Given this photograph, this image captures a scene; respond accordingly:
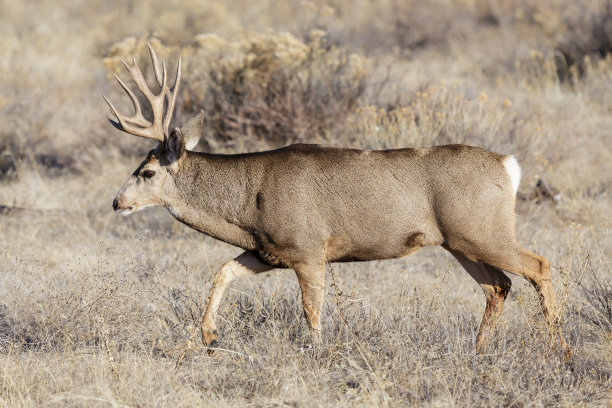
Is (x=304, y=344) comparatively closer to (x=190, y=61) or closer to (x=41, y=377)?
(x=41, y=377)

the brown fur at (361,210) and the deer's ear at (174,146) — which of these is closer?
the brown fur at (361,210)

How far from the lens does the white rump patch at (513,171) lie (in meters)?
5.90

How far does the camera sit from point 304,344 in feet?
18.7

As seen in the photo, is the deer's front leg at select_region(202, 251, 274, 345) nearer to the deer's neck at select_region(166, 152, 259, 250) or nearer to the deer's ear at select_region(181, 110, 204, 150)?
the deer's neck at select_region(166, 152, 259, 250)

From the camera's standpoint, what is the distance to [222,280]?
620cm

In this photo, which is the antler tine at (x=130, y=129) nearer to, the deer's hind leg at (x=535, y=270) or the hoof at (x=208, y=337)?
the hoof at (x=208, y=337)

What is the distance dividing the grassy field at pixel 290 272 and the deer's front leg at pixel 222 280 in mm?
114

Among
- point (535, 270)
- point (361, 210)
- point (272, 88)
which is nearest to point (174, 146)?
point (361, 210)

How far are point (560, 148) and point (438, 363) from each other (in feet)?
24.2

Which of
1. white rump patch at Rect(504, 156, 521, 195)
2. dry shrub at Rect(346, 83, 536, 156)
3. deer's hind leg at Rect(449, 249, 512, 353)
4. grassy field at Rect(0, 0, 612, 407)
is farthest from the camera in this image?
dry shrub at Rect(346, 83, 536, 156)

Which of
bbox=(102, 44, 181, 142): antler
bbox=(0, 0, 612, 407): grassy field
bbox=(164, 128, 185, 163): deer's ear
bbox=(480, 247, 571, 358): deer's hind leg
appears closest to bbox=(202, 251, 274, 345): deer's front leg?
bbox=(0, 0, 612, 407): grassy field

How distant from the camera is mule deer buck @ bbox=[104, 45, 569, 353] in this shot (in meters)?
5.78

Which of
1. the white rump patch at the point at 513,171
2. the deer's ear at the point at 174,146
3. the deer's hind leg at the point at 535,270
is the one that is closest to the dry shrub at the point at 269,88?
the deer's ear at the point at 174,146

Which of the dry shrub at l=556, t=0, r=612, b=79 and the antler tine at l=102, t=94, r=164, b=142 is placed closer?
the antler tine at l=102, t=94, r=164, b=142
